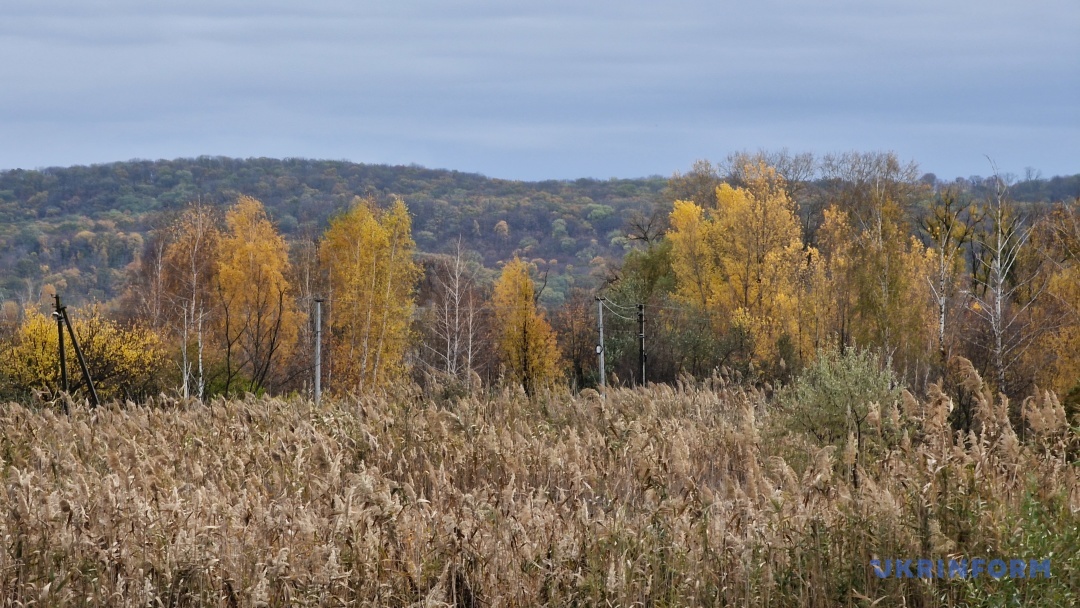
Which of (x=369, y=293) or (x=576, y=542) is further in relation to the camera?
(x=369, y=293)

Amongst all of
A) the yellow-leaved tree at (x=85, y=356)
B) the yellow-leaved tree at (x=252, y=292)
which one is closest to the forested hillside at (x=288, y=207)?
the yellow-leaved tree at (x=252, y=292)

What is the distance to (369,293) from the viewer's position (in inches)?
1618

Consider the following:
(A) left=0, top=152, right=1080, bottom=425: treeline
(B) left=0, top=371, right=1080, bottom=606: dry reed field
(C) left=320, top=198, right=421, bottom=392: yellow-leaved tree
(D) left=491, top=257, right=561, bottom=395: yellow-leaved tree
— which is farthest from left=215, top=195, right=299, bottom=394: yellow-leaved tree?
(B) left=0, top=371, right=1080, bottom=606: dry reed field

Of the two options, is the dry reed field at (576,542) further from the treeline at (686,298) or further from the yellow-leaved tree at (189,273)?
the yellow-leaved tree at (189,273)

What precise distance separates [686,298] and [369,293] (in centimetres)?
1276

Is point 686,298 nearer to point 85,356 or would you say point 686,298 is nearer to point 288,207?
point 85,356

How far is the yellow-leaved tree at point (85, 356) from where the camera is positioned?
28500mm

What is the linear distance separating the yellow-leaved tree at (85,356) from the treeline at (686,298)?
0.09 m

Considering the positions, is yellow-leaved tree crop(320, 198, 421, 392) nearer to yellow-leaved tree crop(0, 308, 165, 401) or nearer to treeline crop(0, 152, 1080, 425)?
treeline crop(0, 152, 1080, 425)

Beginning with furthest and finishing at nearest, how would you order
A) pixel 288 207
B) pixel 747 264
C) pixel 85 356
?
pixel 288 207 → pixel 747 264 → pixel 85 356

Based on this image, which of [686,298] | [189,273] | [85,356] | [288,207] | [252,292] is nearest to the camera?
[85,356]

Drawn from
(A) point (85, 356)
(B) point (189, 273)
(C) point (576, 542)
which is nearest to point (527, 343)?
(A) point (85, 356)

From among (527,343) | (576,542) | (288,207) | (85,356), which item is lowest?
(527,343)

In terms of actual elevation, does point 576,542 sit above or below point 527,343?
above
